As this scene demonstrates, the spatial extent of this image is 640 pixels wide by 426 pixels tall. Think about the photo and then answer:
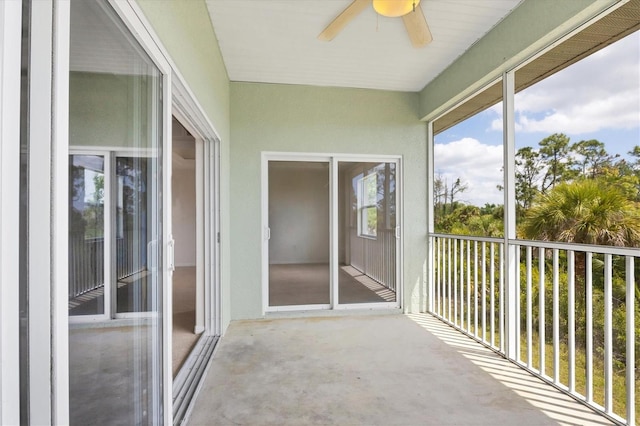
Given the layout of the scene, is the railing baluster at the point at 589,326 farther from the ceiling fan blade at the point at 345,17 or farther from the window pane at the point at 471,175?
the ceiling fan blade at the point at 345,17

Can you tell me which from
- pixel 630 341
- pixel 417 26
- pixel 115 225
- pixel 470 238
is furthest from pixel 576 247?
pixel 115 225

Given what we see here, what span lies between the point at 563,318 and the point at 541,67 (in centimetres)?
187

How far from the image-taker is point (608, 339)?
76.3 inches

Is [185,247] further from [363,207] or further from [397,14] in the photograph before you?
[397,14]

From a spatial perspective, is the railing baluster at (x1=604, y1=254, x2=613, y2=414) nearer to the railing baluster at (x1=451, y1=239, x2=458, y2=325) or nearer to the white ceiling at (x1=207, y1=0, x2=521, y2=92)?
the railing baluster at (x1=451, y1=239, x2=458, y2=325)

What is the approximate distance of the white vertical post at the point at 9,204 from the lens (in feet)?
2.07

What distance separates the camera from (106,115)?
1.06 metres

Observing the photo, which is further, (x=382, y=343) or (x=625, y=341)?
(x=382, y=343)

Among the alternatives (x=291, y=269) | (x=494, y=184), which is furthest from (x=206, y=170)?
(x=494, y=184)

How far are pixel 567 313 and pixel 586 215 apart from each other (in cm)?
71

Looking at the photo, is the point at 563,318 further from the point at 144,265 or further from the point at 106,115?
the point at 106,115

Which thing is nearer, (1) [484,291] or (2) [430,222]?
(1) [484,291]

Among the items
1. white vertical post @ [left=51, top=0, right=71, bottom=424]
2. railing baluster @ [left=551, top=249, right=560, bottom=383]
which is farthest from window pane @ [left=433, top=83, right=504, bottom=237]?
white vertical post @ [left=51, top=0, right=71, bottom=424]

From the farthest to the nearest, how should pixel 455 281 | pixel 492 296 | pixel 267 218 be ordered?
pixel 267 218
pixel 455 281
pixel 492 296
